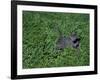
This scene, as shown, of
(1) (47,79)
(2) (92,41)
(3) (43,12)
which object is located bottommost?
(1) (47,79)

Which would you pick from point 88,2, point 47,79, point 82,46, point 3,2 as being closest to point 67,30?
point 82,46

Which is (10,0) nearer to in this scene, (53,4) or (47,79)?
(53,4)

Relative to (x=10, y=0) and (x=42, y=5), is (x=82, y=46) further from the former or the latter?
(x=10, y=0)

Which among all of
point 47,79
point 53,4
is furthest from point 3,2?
point 47,79

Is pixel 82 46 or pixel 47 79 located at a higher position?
pixel 82 46

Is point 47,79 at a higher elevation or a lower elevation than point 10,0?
lower

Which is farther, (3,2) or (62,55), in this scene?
(62,55)
